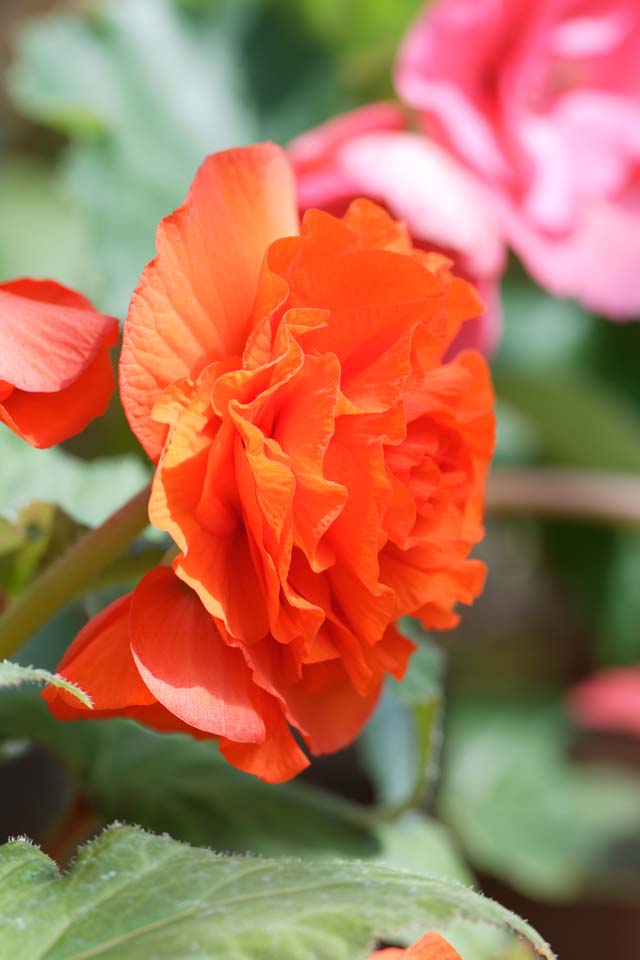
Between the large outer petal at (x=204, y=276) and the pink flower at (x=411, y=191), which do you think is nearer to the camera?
the large outer petal at (x=204, y=276)

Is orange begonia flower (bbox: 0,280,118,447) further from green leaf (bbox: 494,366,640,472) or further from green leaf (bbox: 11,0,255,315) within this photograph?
green leaf (bbox: 494,366,640,472)

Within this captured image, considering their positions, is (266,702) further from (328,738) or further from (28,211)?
(28,211)

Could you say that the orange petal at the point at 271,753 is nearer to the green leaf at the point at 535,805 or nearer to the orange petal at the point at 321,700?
the orange petal at the point at 321,700

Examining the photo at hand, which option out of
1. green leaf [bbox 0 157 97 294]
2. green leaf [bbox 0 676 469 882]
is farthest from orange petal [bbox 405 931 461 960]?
green leaf [bbox 0 157 97 294]

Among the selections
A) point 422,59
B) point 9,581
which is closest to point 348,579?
point 9,581

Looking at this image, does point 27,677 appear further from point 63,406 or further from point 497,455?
point 497,455

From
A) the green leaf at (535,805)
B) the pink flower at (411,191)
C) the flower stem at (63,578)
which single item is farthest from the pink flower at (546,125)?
the green leaf at (535,805)
